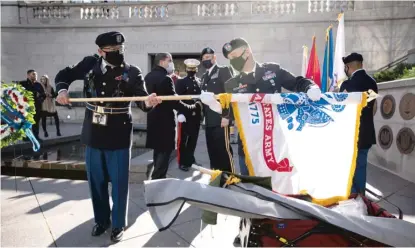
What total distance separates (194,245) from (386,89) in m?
5.32

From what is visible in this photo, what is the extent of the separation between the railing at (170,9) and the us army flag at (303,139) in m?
12.7

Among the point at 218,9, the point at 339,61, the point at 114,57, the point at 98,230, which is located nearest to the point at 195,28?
the point at 218,9

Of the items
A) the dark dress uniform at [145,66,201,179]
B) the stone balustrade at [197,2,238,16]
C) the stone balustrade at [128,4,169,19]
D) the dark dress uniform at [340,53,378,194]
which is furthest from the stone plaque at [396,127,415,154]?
the stone balustrade at [128,4,169,19]

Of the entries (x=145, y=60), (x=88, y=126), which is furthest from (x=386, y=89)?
(x=145, y=60)

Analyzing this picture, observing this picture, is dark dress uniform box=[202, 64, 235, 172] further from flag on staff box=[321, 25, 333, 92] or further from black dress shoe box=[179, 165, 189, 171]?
flag on staff box=[321, 25, 333, 92]

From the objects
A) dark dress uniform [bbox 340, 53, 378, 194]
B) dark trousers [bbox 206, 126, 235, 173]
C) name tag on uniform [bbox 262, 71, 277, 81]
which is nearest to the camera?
name tag on uniform [bbox 262, 71, 277, 81]

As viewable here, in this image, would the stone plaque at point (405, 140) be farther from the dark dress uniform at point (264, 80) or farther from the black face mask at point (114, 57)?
the black face mask at point (114, 57)

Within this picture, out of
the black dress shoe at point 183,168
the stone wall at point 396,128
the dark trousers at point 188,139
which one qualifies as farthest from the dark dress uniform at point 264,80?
the stone wall at point 396,128

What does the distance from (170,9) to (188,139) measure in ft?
36.1

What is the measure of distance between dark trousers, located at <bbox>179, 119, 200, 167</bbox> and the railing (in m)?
9.91

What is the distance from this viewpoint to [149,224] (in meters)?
3.40

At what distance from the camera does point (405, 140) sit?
541 cm

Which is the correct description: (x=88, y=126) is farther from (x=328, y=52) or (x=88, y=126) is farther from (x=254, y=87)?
(x=328, y=52)

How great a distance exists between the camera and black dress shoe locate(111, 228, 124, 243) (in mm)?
2980
